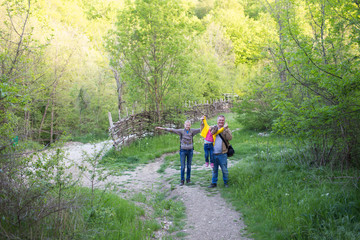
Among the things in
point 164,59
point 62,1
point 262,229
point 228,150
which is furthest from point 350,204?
point 62,1

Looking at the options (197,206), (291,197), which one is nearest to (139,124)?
(197,206)

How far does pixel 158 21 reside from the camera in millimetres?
12695

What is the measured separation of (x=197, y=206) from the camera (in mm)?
5625

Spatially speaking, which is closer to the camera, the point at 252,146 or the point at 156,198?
the point at 156,198

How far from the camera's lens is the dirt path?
444cm

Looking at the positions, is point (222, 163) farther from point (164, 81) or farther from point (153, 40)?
point (164, 81)

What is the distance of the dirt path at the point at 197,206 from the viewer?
175 inches

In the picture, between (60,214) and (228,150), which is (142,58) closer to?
(228,150)

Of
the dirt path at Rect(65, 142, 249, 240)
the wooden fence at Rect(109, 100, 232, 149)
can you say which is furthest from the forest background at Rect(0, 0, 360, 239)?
the dirt path at Rect(65, 142, 249, 240)

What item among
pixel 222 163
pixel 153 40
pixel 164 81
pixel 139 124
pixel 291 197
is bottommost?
pixel 291 197

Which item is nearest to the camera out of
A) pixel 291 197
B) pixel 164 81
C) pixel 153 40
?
pixel 291 197

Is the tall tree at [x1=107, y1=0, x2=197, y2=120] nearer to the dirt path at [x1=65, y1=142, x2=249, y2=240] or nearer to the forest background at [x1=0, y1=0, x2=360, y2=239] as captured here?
the forest background at [x1=0, y1=0, x2=360, y2=239]

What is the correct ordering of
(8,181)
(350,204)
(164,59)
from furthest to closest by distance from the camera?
(164,59), (350,204), (8,181)

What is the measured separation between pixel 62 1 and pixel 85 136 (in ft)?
44.4
